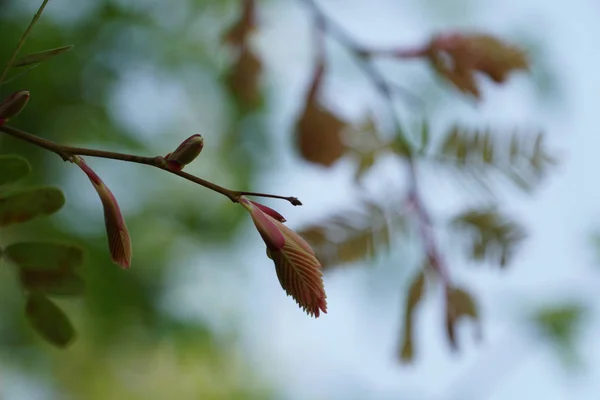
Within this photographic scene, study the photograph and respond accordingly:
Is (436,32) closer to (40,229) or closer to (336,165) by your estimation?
(336,165)

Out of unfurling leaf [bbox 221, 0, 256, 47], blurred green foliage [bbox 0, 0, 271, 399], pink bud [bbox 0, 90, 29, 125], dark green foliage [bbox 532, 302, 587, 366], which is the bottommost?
dark green foliage [bbox 532, 302, 587, 366]

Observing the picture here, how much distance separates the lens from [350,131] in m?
0.38

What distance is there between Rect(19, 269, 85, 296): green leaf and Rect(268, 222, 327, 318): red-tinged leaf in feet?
0.32

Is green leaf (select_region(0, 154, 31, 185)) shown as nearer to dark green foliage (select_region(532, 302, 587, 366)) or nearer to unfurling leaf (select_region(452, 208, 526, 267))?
unfurling leaf (select_region(452, 208, 526, 267))

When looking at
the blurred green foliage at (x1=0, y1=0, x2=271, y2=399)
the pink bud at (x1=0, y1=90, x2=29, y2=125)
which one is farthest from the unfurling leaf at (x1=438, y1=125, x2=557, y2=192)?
the blurred green foliage at (x1=0, y1=0, x2=271, y2=399)

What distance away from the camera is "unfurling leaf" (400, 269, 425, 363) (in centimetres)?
31

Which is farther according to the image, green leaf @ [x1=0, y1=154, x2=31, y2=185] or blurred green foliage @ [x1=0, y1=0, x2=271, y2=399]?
blurred green foliage @ [x1=0, y1=0, x2=271, y2=399]

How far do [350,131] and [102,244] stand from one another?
0.37m

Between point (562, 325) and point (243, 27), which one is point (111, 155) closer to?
point (243, 27)

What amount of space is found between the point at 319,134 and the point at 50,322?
6.8 inches

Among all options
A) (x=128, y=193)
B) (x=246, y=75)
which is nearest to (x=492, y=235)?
(x=246, y=75)

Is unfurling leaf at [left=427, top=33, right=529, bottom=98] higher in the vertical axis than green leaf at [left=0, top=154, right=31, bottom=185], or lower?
lower

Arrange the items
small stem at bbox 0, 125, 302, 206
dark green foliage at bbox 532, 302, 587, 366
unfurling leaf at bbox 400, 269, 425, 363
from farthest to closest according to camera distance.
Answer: dark green foliage at bbox 532, 302, 587, 366 < unfurling leaf at bbox 400, 269, 425, 363 < small stem at bbox 0, 125, 302, 206

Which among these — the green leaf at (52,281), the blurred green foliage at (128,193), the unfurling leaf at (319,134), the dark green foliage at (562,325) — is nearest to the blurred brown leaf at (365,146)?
the unfurling leaf at (319,134)
